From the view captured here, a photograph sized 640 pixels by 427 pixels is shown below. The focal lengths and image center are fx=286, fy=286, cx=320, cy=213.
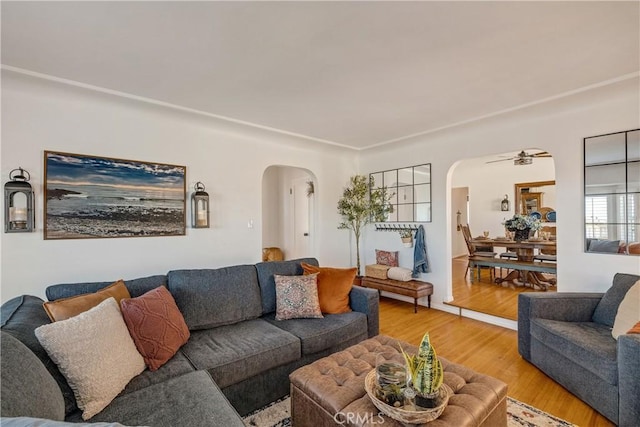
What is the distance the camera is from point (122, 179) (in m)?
2.88

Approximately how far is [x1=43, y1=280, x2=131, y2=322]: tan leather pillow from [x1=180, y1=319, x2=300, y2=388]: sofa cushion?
0.60m

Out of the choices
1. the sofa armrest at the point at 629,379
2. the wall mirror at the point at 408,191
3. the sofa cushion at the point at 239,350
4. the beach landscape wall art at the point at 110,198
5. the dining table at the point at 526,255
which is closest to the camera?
the sofa armrest at the point at 629,379

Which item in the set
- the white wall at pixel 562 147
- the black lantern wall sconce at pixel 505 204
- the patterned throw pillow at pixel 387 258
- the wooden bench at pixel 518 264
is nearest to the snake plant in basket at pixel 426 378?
the white wall at pixel 562 147

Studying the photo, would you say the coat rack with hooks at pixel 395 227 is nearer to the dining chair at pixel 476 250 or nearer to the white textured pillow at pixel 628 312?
the dining chair at pixel 476 250

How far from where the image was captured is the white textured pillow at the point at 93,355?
133cm

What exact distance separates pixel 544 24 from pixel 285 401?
2.97m

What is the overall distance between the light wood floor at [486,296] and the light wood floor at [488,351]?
0.24 meters

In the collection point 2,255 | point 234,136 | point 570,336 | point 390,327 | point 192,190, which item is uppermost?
point 234,136

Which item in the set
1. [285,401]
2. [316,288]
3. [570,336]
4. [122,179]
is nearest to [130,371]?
[285,401]

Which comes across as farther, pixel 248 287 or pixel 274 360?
pixel 248 287

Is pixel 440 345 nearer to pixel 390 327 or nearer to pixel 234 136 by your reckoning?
pixel 390 327

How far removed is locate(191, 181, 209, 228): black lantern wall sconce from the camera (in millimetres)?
3279

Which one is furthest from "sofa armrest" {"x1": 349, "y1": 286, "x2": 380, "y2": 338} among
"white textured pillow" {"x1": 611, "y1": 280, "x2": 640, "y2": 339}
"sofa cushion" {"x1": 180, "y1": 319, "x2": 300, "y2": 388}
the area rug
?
"white textured pillow" {"x1": 611, "y1": 280, "x2": 640, "y2": 339}

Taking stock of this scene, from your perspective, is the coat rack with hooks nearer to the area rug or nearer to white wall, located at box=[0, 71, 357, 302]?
white wall, located at box=[0, 71, 357, 302]
